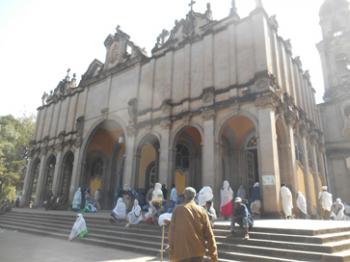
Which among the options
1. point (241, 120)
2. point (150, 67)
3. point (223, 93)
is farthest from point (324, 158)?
point (150, 67)

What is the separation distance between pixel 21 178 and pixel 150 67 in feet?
78.0

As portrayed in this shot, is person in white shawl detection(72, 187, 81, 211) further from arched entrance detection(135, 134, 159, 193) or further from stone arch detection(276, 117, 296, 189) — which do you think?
stone arch detection(276, 117, 296, 189)

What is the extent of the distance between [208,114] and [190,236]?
11289 mm

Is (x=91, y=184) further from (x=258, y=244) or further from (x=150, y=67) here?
(x=258, y=244)

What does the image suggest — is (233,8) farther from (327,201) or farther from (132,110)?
(327,201)

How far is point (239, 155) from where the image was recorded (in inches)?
653

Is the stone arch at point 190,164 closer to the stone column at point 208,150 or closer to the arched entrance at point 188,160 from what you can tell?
the arched entrance at point 188,160

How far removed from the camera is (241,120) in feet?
50.7

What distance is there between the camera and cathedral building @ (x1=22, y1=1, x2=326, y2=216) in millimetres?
13602

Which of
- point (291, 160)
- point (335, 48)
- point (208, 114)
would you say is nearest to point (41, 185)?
point (208, 114)

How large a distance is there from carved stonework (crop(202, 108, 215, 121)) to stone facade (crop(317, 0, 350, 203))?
13.7 meters

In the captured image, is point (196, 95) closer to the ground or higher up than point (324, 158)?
higher up

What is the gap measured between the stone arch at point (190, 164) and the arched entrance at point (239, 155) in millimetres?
1887

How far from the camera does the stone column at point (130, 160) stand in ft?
56.7
